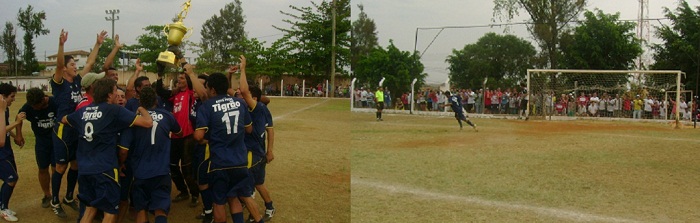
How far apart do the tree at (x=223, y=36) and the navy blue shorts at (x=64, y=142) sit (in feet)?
13.6

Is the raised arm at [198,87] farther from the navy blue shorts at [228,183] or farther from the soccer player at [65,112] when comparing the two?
the soccer player at [65,112]

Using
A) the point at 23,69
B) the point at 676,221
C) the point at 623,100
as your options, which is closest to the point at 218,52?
the point at 23,69

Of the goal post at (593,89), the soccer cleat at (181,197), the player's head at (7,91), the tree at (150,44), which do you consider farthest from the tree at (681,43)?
the player's head at (7,91)

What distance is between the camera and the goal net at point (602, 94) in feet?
75.0

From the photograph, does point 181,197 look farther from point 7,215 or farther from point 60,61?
point 60,61

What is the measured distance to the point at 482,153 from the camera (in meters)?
11.0

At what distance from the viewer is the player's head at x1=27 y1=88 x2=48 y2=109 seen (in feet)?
18.8

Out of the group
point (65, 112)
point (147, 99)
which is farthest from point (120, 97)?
point (65, 112)

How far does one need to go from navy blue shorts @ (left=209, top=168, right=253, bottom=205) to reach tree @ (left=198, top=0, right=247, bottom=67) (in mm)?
4752

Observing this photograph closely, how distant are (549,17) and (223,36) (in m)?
15.1

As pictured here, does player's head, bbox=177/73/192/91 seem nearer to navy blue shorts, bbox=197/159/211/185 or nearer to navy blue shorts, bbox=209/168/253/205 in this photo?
navy blue shorts, bbox=197/159/211/185

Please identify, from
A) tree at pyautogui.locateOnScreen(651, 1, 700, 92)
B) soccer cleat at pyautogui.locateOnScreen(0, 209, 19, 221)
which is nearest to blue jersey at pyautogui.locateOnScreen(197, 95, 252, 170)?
soccer cleat at pyautogui.locateOnScreen(0, 209, 19, 221)

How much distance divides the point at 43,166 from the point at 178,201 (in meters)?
1.42

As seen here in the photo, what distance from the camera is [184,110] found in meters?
5.86
